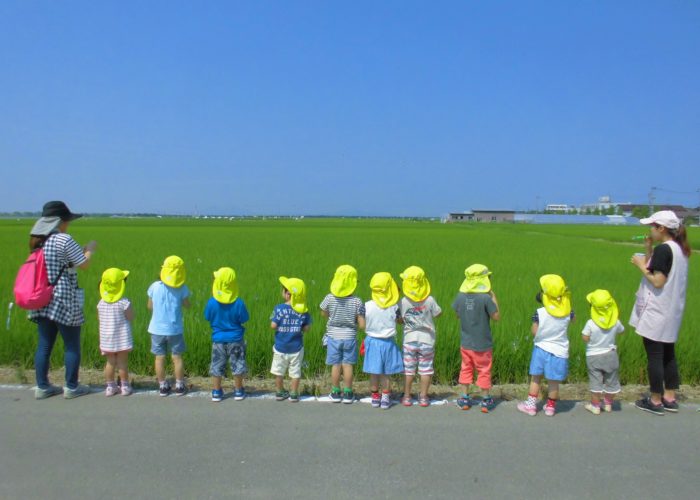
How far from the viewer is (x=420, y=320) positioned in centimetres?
361

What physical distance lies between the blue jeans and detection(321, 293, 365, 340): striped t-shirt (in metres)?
2.11

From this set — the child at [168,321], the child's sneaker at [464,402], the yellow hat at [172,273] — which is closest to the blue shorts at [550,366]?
the child's sneaker at [464,402]

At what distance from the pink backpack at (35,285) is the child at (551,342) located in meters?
3.85

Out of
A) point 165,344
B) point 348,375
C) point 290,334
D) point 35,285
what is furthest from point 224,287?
point 35,285

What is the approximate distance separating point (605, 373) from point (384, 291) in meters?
1.83

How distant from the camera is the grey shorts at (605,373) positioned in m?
3.42

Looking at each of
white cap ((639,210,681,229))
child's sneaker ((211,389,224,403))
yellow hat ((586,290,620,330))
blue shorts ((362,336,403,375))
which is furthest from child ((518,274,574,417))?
child's sneaker ((211,389,224,403))

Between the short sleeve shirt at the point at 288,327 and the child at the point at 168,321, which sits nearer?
the short sleeve shirt at the point at 288,327

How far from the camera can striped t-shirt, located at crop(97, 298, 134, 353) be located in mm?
3732

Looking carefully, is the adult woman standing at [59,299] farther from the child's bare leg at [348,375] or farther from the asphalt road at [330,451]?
the child's bare leg at [348,375]

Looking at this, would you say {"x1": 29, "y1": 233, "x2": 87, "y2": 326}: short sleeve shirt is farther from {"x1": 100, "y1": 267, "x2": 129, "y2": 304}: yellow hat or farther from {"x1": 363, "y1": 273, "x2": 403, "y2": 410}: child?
{"x1": 363, "y1": 273, "x2": 403, "y2": 410}: child

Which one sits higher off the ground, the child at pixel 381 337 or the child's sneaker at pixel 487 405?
the child at pixel 381 337

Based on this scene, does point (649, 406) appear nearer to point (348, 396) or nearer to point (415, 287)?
point (415, 287)

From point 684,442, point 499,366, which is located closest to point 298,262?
point 499,366
